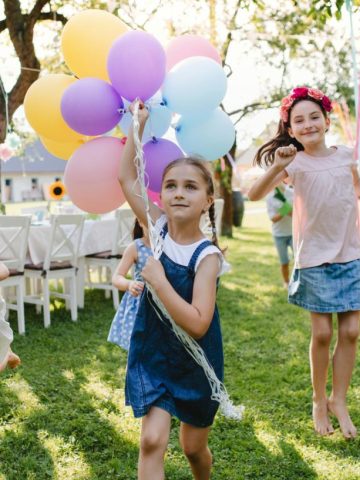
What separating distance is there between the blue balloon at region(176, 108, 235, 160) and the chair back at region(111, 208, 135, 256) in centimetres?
384

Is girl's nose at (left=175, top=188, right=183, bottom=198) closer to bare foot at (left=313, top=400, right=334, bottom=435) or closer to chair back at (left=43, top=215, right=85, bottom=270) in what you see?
bare foot at (left=313, top=400, right=334, bottom=435)

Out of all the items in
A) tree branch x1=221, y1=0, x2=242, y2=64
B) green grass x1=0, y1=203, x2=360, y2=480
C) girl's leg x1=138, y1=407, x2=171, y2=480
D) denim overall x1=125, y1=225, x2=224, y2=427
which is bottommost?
green grass x1=0, y1=203, x2=360, y2=480

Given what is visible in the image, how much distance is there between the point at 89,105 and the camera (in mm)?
2250

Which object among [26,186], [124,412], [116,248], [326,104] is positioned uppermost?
[326,104]

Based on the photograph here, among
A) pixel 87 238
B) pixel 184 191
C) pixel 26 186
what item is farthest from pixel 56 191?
pixel 26 186

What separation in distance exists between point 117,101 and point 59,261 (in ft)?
13.3

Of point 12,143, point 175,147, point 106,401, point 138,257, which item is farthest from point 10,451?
point 12,143

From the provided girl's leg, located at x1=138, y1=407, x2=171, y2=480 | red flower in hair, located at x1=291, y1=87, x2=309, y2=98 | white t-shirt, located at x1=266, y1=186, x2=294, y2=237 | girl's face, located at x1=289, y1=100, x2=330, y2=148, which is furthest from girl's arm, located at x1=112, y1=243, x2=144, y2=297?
white t-shirt, located at x1=266, y1=186, x2=294, y2=237

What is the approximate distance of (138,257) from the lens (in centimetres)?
299

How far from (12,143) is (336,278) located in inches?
262

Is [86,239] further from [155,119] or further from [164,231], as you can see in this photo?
[164,231]

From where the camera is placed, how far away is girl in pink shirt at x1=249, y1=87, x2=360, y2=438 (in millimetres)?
2846

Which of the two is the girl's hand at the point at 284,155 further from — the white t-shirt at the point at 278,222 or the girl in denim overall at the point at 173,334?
the white t-shirt at the point at 278,222

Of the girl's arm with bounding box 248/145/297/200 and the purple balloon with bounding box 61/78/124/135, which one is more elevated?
the purple balloon with bounding box 61/78/124/135
